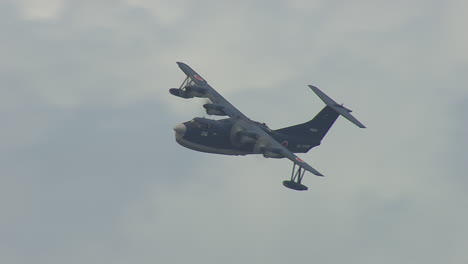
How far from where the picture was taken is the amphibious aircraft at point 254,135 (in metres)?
81.0

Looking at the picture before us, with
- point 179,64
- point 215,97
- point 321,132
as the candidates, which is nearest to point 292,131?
point 321,132

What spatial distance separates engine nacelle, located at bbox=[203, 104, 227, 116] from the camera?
3386 inches

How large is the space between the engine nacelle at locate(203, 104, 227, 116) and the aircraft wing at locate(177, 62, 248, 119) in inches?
3.4

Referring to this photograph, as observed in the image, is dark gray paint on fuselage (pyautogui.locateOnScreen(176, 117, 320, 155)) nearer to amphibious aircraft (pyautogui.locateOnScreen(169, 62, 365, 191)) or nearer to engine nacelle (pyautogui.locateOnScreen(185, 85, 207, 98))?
amphibious aircraft (pyautogui.locateOnScreen(169, 62, 365, 191))

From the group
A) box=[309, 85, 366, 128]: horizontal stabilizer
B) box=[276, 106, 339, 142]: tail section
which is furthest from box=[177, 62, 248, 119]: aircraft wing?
box=[309, 85, 366, 128]: horizontal stabilizer

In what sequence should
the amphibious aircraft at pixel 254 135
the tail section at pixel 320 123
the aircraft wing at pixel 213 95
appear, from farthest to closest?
the aircraft wing at pixel 213 95
the tail section at pixel 320 123
the amphibious aircraft at pixel 254 135


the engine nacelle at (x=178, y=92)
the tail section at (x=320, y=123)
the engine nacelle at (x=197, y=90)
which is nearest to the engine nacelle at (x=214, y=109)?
the tail section at (x=320, y=123)

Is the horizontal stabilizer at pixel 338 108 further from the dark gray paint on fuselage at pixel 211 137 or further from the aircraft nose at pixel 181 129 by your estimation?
the aircraft nose at pixel 181 129

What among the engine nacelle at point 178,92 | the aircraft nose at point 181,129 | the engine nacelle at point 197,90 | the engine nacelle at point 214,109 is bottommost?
the aircraft nose at point 181,129

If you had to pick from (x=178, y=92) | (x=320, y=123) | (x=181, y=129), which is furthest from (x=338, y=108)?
(x=178, y=92)

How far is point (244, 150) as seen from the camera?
275ft

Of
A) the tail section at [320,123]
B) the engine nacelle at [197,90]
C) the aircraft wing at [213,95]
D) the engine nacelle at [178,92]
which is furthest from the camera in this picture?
the engine nacelle at [178,92]

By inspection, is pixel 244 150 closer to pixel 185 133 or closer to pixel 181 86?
pixel 185 133

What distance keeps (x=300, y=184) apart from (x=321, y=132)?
8.30 m
